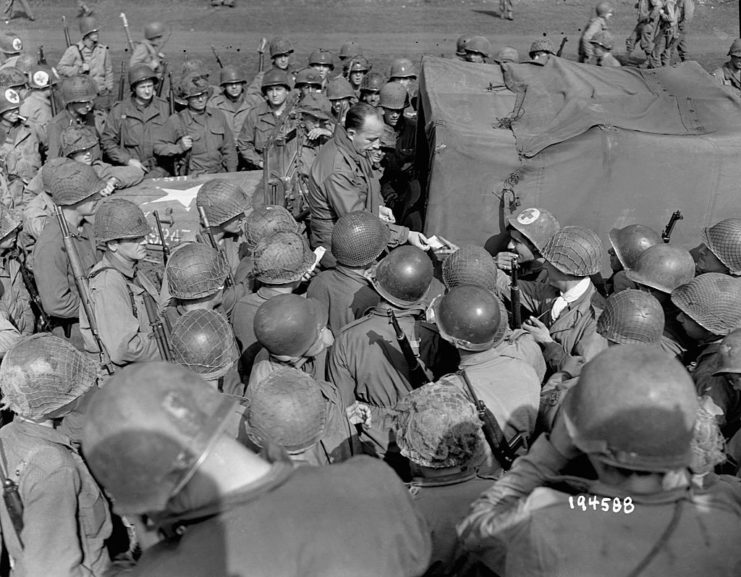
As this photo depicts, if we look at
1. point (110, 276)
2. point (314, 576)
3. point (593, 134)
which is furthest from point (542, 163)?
point (314, 576)

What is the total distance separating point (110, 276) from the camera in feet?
15.3

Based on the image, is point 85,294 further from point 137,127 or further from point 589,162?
point 137,127

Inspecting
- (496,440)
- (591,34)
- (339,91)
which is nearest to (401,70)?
(339,91)

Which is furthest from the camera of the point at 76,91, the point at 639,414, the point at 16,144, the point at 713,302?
the point at 76,91

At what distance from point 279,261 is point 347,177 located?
179 cm

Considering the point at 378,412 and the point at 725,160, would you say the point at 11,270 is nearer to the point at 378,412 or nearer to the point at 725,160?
the point at 378,412

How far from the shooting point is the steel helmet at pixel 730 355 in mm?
3775

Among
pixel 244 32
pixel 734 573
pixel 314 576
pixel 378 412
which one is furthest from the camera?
pixel 244 32

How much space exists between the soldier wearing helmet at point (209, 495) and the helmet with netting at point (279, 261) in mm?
2545

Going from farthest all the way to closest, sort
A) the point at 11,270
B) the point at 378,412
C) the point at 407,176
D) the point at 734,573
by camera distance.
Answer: the point at 407,176, the point at 11,270, the point at 378,412, the point at 734,573

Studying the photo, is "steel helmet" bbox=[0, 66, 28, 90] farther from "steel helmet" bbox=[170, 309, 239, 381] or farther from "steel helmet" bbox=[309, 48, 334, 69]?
"steel helmet" bbox=[170, 309, 239, 381]

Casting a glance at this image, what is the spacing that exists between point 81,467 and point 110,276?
1778 mm

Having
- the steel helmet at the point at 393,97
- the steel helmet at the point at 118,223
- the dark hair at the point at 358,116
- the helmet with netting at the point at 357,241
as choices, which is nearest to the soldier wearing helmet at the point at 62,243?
the steel helmet at the point at 118,223

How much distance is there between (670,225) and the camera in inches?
232
